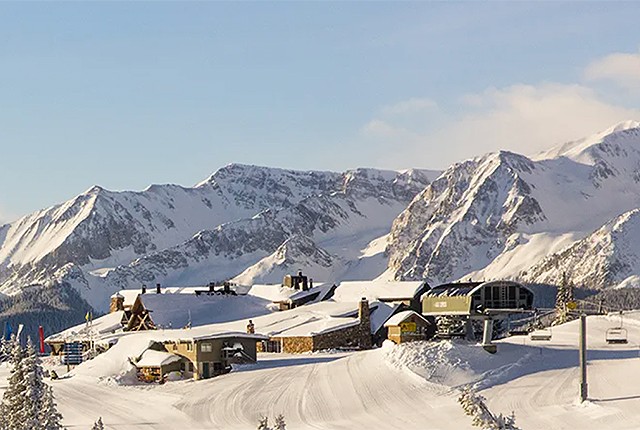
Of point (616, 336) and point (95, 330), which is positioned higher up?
point (95, 330)

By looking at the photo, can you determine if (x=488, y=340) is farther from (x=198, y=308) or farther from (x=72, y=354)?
(x=198, y=308)

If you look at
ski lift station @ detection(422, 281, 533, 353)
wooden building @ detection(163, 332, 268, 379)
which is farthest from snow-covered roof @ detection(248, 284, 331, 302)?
wooden building @ detection(163, 332, 268, 379)

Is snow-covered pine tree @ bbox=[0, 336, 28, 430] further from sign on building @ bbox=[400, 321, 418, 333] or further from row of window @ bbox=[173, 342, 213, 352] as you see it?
sign on building @ bbox=[400, 321, 418, 333]

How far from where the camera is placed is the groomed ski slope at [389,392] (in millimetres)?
83812

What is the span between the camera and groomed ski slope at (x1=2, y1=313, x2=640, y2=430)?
83.8m

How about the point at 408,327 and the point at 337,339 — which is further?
the point at 337,339

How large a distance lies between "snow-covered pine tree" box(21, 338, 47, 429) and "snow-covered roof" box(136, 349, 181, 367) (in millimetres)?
52055

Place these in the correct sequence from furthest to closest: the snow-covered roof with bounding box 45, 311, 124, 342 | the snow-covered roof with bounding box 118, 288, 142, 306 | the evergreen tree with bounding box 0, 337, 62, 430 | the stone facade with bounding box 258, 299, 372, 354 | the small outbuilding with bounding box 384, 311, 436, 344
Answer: the snow-covered roof with bounding box 118, 288, 142, 306, the snow-covered roof with bounding box 45, 311, 124, 342, the stone facade with bounding box 258, 299, 372, 354, the small outbuilding with bounding box 384, 311, 436, 344, the evergreen tree with bounding box 0, 337, 62, 430

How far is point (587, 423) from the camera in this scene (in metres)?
81.1

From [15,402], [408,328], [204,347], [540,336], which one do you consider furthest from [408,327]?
[15,402]

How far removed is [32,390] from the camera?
52.6m

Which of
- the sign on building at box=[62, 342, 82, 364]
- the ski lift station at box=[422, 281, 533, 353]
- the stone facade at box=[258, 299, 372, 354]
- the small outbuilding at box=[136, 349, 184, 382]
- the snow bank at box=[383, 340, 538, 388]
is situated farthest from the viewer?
the sign on building at box=[62, 342, 82, 364]

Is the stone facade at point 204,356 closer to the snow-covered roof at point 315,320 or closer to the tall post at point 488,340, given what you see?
the snow-covered roof at point 315,320

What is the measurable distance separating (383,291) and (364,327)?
23.3 meters
